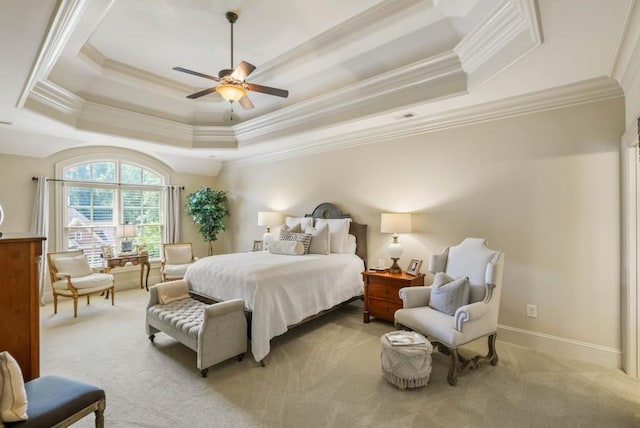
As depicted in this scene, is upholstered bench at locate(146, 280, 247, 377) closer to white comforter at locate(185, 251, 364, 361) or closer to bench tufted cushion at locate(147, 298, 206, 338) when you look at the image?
bench tufted cushion at locate(147, 298, 206, 338)

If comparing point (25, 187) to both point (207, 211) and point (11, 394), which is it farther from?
point (11, 394)

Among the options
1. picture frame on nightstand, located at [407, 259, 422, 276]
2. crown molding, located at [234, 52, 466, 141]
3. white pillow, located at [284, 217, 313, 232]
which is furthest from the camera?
white pillow, located at [284, 217, 313, 232]

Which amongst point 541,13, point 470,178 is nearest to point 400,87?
point 470,178

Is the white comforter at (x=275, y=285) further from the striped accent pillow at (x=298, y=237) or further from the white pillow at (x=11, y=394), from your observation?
the white pillow at (x=11, y=394)

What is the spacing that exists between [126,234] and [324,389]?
496 cm

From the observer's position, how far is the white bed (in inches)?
120

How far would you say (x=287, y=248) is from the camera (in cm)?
439

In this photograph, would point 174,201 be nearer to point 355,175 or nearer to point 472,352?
point 355,175

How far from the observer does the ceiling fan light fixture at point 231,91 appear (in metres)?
2.95

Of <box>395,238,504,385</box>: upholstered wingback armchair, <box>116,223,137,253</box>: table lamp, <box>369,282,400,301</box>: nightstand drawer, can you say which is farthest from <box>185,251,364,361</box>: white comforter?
<box>116,223,137,253</box>: table lamp

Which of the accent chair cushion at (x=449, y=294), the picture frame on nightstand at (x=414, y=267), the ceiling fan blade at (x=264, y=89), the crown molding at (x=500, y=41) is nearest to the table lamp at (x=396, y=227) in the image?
the picture frame on nightstand at (x=414, y=267)

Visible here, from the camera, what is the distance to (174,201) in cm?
668

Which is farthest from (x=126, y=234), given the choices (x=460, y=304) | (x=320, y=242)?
(x=460, y=304)

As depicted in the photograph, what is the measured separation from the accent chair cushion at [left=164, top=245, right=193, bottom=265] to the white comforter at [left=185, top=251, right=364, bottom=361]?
7.34ft
